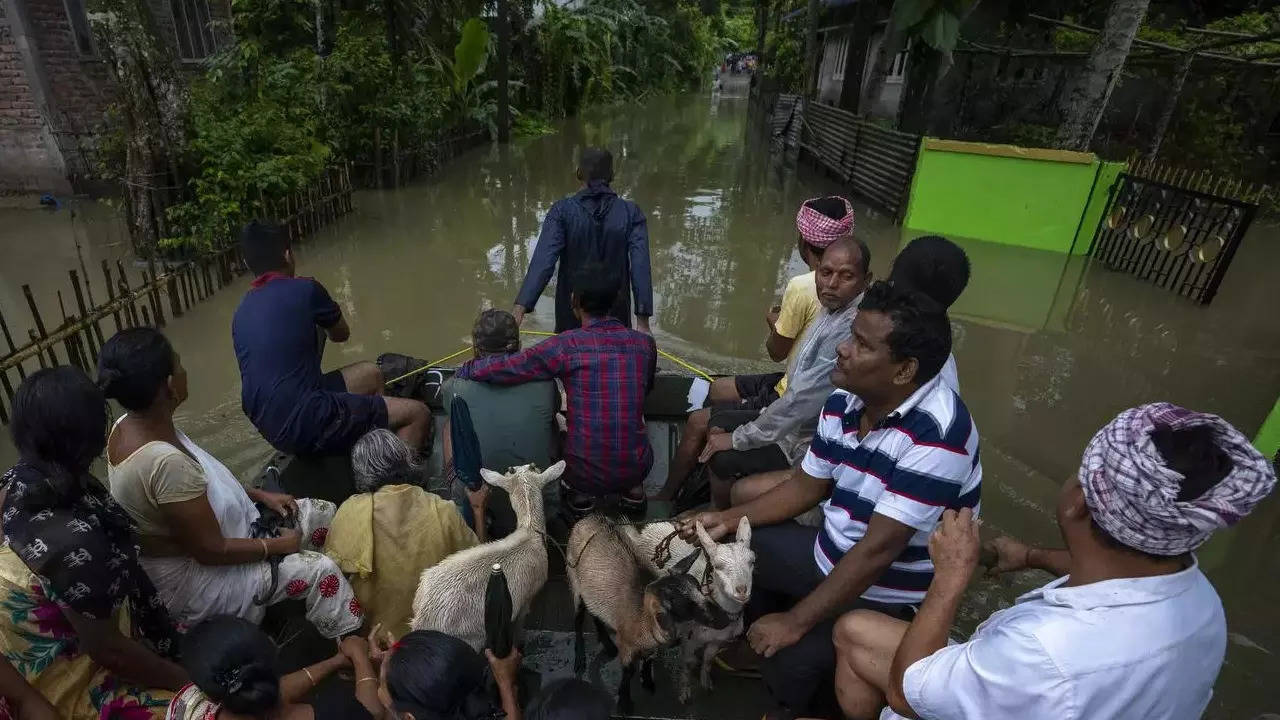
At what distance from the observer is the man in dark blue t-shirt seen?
320cm

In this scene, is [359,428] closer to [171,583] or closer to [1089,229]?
[171,583]

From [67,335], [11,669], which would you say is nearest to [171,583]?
[11,669]

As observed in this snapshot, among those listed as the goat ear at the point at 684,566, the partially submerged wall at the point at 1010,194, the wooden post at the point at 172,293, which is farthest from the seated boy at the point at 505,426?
the partially submerged wall at the point at 1010,194

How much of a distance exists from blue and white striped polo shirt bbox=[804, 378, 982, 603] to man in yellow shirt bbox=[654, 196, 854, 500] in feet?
2.17

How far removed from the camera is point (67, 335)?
4.48 m

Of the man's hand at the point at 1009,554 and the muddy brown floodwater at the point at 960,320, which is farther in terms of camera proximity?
the muddy brown floodwater at the point at 960,320

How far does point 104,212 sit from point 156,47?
13.4 ft

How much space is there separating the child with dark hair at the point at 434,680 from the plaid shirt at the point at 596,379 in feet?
3.98

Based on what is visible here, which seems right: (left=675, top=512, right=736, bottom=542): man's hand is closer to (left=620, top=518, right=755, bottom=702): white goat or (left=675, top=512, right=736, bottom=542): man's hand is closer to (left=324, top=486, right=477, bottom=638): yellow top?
(left=620, top=518, right=755, bottom=702): white goat

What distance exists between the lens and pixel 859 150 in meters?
11.6

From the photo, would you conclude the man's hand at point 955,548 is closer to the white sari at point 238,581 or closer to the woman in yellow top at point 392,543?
the woman in yellow top at point 392,543

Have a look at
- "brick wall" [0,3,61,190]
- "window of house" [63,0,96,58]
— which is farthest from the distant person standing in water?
"brick wall" [0,3,61,190]

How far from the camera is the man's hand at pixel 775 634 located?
217 cm

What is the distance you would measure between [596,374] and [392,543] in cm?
105
